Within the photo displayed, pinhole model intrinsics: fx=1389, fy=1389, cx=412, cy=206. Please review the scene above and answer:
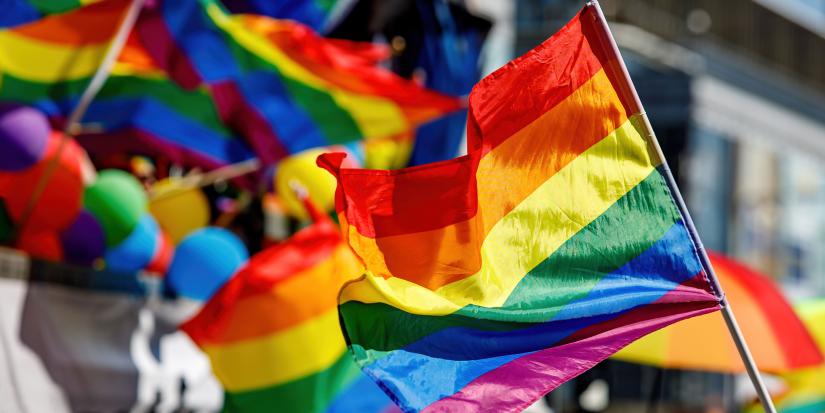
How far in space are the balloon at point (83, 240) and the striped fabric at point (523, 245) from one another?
10.4ft

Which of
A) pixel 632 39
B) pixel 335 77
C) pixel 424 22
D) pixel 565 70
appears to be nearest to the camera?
pixel 565 70

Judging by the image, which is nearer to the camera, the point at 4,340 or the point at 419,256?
the point at 419,256

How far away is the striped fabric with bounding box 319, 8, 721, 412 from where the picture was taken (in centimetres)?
479

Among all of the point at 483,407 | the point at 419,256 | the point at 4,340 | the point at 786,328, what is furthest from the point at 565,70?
the point at 786,328

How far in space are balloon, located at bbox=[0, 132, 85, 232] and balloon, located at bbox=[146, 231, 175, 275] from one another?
0.94 m

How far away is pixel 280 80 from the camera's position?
9281 mm

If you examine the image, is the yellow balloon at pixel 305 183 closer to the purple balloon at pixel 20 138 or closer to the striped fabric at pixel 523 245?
the purple balloon at pixel 20 138

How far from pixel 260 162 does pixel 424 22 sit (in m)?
2.51

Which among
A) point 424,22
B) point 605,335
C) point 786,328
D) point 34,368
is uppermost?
point 424,22

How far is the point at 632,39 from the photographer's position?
21.1 meters

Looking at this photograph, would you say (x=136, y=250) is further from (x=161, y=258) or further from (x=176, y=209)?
(x=176, y=209)

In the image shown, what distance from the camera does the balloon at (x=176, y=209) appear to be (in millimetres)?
9203

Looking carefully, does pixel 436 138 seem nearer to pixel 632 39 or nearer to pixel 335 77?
pixel 335 77

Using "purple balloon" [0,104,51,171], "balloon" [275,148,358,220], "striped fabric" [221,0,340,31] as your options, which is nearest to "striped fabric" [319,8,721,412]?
"purple balloon" [0,104,51,171]
